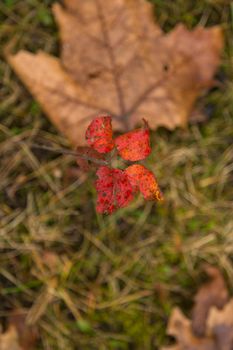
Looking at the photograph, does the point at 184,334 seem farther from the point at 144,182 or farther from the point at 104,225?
the point at 144,182

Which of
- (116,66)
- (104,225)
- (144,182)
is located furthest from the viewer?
(104,225)

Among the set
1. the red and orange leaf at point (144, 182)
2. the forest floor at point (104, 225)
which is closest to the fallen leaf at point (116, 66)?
the forest floor at point (104, 225)

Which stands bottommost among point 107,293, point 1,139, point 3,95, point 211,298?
point 211,298

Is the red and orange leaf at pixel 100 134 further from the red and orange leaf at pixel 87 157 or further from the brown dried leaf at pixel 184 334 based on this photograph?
the brown dried leaf at pixel 184 334

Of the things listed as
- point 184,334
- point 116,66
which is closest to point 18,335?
point 184,334

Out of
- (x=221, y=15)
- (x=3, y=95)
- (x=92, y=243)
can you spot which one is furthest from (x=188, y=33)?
(x=92, y=243)

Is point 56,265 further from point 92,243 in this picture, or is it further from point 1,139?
point 1,139

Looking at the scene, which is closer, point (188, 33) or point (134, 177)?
point (134, 177)
